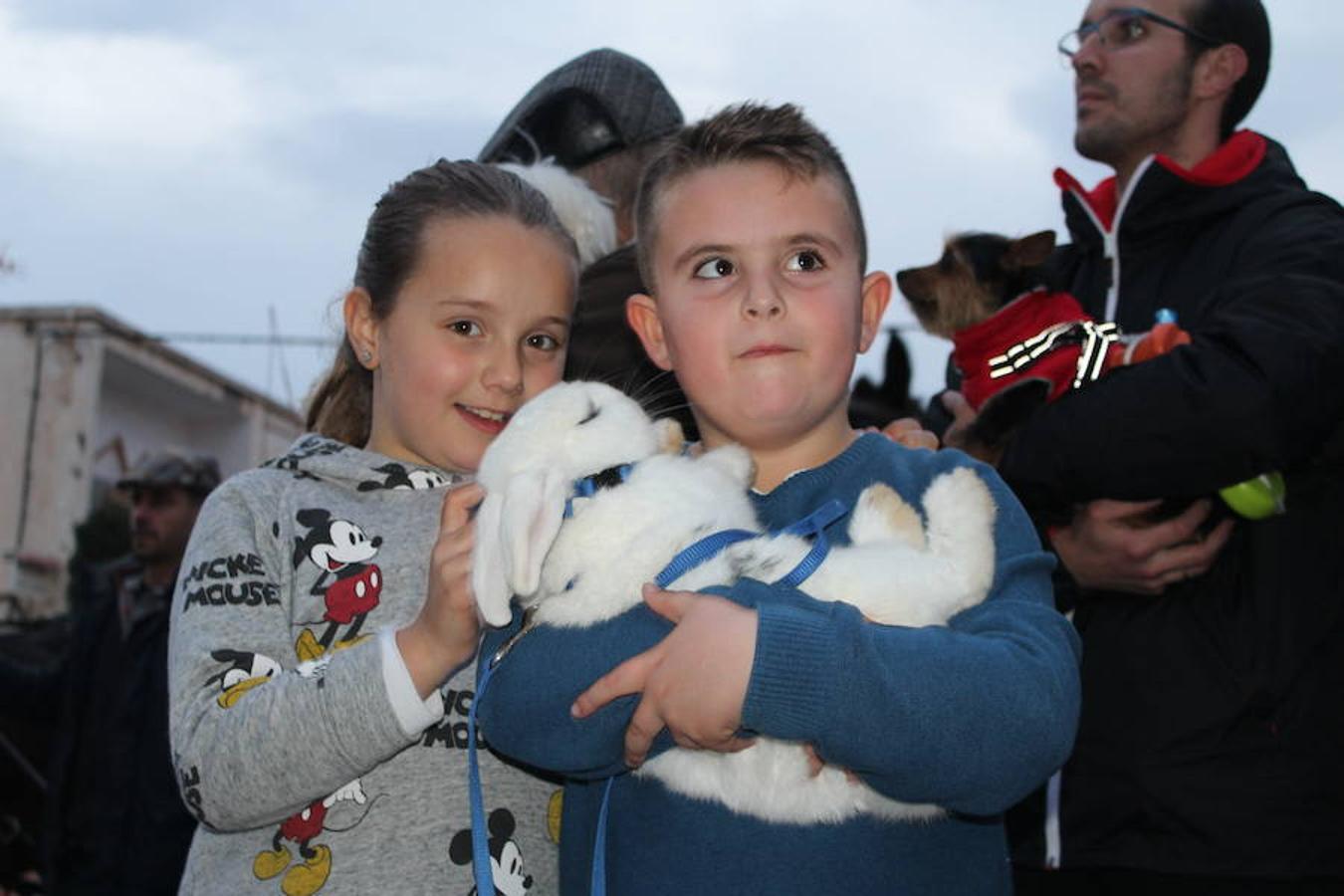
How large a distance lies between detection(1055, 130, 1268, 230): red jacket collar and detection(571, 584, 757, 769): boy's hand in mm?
2180

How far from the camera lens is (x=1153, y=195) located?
314 cm

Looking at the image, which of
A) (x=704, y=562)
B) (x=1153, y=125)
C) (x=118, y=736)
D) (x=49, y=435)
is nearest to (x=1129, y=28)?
(x=1153, y=125)

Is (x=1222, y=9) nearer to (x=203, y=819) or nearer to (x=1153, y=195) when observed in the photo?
(x=1153, y=195)

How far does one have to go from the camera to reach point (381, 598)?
2047mm

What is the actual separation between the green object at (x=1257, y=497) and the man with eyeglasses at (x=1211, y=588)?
0.03 meters

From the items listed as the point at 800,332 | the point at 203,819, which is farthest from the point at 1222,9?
the point at 203,819

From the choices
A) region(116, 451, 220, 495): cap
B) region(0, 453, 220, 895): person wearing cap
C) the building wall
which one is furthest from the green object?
the building wall

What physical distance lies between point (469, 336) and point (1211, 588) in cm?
163

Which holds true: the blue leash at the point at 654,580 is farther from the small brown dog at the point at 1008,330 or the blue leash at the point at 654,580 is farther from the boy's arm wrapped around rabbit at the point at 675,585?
the small brown dog at the point at 1008,330

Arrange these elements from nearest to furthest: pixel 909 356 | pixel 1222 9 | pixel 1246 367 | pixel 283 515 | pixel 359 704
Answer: pixel 359 704
pixel 283 515
pixel 1246 367
pixel 1222 9
pixel 909 356

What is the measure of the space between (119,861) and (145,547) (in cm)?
155

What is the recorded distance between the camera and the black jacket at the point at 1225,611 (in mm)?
2506

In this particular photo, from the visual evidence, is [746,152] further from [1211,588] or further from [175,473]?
[175,473]

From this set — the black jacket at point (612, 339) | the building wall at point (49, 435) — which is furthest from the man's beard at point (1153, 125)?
the building wall at point (49, 435)
